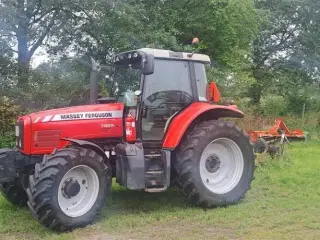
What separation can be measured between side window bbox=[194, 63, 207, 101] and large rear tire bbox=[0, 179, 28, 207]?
8.91 ft

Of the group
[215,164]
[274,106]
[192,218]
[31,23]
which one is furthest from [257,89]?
[192,218]

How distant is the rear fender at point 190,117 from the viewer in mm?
6131

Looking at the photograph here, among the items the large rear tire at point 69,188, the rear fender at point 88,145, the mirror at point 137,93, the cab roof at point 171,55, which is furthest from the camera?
the cab roof at point 171,55

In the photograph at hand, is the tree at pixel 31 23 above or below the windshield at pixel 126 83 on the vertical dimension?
above

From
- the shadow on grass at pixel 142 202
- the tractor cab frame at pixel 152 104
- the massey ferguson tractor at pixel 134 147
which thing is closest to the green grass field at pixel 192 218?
the shadow on grass at pixel 142 202

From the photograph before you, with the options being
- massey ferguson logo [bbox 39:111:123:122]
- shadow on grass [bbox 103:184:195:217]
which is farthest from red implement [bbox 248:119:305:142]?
massey ferguson logo [bbox 39:111:123:122]

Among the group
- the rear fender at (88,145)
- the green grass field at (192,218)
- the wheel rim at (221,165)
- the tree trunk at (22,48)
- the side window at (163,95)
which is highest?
the tree trunk at (22,48)

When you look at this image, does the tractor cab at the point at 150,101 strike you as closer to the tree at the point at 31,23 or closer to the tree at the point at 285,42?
the tree at the point at 31,23

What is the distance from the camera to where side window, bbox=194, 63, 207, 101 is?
6648 millimetres

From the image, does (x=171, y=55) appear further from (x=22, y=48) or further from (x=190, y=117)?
(x=22, y=48)

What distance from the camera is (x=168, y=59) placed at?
6379 mm

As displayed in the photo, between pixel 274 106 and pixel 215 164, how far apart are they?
14.1 m

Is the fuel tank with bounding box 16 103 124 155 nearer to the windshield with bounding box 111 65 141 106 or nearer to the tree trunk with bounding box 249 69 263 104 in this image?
the windshield with bounding box 111 65 141 106

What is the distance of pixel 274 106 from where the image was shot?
20.1m
